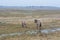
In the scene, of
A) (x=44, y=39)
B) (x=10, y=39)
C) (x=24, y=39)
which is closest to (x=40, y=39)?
(x=44, y=39)

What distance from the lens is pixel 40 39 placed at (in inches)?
665

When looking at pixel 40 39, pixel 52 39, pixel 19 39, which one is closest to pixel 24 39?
pixel 19 39

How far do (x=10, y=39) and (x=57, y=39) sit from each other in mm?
4719

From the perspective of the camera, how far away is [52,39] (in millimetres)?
17047

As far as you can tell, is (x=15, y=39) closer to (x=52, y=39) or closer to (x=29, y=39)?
(x=29, y=39)

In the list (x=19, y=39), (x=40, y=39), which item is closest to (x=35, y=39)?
(x=40, y=39)

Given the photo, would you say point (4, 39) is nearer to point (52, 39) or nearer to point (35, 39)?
point (35, 39)

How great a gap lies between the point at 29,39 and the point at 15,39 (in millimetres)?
1378

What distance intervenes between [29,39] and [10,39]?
1.88m

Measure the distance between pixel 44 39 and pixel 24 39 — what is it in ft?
6.80

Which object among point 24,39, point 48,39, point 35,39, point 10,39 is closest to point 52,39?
point 48,39

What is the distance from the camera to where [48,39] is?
17031mm

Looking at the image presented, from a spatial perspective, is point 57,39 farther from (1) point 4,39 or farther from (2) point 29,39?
(1) point 4,39

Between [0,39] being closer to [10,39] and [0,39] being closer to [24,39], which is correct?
[10,39]
